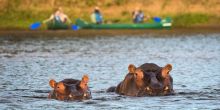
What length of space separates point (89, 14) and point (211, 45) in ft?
56.2

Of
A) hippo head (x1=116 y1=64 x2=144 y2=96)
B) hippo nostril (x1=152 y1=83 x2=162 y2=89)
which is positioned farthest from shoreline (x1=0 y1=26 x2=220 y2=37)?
hippo nostril (x1=152 y1=83 x2=162 y2=89)

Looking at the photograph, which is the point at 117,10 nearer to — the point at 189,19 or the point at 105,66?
the point at 189,19

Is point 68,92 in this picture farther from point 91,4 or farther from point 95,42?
point 91,4

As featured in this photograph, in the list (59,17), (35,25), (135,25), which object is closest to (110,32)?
(135,25)

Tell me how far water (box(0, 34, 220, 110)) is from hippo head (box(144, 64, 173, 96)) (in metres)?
0.20

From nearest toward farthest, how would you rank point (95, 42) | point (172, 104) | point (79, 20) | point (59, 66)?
point (172, 104) < point (59, 66) < point (95, 42) < point (79, 20)

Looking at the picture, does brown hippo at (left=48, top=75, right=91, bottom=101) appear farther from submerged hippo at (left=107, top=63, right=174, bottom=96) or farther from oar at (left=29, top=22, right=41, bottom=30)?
oar at (left=29, top=22, right=41, bottom=30)

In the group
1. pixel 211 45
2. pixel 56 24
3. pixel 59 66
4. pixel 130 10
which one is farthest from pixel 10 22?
pixel 59 66

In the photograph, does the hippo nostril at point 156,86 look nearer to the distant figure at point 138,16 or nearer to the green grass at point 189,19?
the distant figure at point 138,16

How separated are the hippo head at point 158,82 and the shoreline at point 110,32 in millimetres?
27852

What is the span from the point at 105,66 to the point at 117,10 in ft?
85.2

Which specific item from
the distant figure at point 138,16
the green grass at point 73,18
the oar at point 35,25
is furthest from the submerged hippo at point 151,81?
the green grass at point 73,18

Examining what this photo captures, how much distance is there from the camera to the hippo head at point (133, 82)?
60.2ft

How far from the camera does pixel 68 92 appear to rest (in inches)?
698
